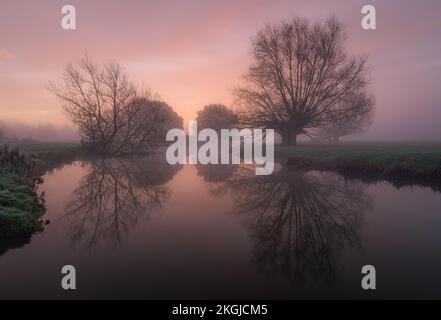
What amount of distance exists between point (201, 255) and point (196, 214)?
342 centimetres

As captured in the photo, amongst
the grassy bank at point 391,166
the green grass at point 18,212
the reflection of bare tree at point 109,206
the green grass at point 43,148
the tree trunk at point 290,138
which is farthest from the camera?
the tree trunk at point 290,138

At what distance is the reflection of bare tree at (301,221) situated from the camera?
6027 millimetres

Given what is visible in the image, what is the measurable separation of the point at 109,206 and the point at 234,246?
572cm

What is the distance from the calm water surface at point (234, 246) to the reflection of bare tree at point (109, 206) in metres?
0.04

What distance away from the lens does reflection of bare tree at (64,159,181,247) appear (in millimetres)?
8016

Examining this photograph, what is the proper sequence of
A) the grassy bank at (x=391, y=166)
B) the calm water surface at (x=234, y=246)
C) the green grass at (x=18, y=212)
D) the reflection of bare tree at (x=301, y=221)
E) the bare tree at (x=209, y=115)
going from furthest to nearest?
the bare tree at (x=209, y=115) → the grassy bank at (x=391, y=166) → the green grass at (x=18, y=212) → the reflection of bare tree at (x=301, y=221) → the calm water surface at (x=234, y=246)

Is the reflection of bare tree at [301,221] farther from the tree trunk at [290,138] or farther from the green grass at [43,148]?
the tree trunk at [290,138]

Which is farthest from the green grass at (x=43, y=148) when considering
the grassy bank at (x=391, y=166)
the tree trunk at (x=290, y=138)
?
the tree trunk at (x=290, y=138)

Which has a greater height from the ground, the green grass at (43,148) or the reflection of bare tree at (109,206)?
the green grass at (43,148)

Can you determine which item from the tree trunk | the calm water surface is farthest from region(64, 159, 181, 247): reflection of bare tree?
the tree trunk

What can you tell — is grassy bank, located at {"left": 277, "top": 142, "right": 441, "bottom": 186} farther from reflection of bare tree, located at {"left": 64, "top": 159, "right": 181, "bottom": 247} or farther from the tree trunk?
the tree trunk

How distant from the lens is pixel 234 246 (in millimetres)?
7027
